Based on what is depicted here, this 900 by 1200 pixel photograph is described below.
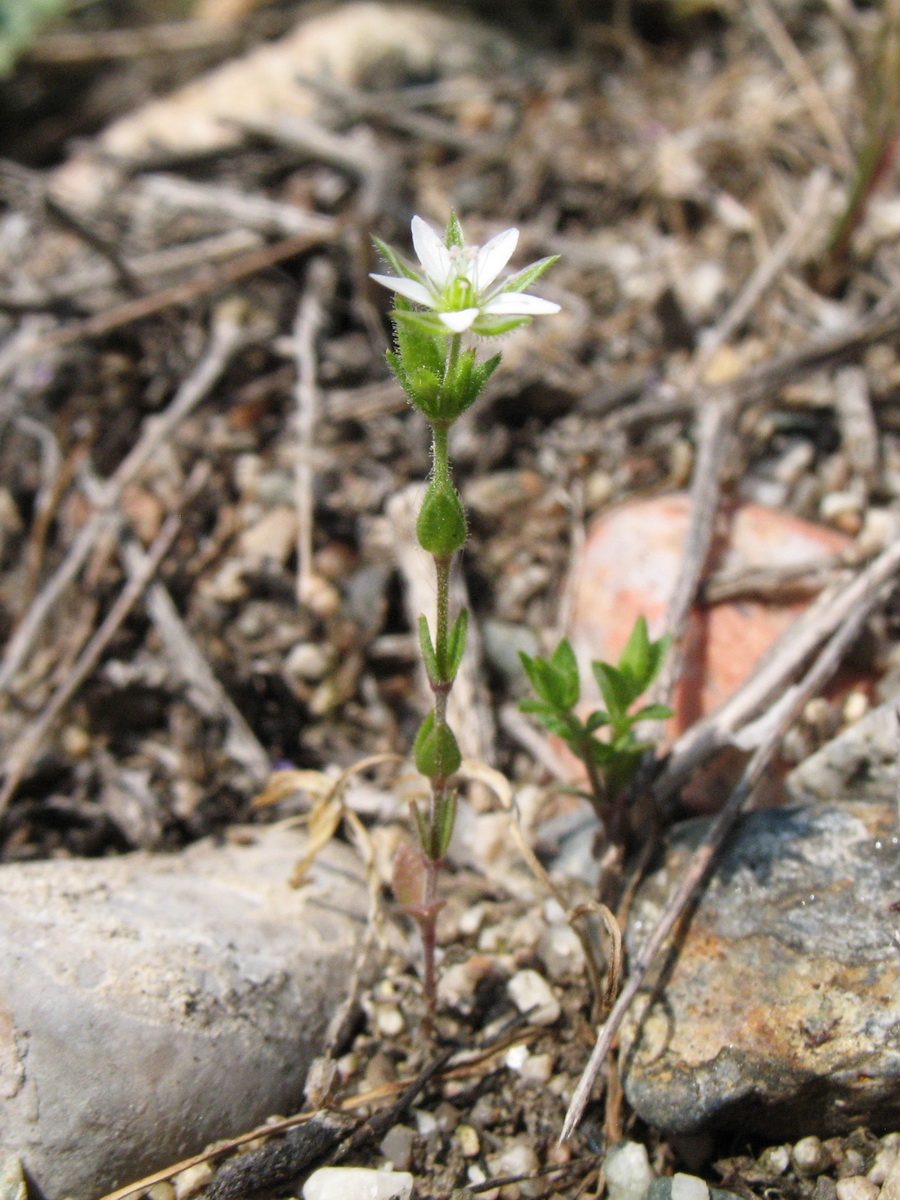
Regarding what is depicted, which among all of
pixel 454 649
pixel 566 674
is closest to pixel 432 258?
pixel 454 649

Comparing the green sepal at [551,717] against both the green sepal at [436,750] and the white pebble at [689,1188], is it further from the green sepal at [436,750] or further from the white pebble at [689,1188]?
the white pebble at [689,1188]

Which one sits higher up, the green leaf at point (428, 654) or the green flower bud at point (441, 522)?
the green flower bud at point (441, 522)

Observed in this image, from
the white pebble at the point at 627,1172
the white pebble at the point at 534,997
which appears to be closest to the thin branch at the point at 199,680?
the white pebble at the point at 534,997

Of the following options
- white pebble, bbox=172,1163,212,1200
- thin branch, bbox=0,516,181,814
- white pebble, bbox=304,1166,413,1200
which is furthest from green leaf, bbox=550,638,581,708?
thin branch, bbox=0,516,181,814

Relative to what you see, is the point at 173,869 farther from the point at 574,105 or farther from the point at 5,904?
the point at 574,105

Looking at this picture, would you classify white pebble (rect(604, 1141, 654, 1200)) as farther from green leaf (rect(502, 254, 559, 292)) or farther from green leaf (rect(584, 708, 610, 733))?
green leaf (rect(502, 254, 559, 292))
